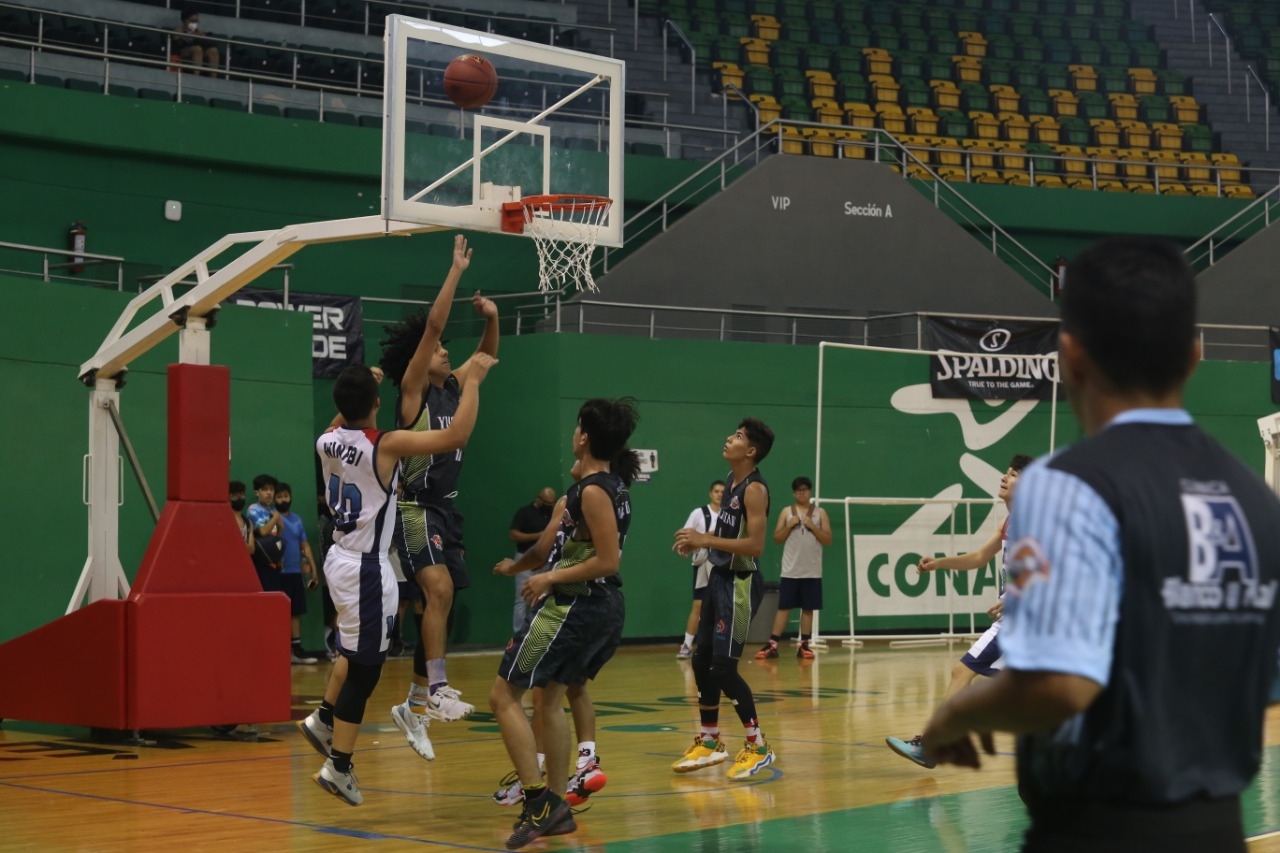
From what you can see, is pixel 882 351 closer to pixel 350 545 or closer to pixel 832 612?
pixel 832 612

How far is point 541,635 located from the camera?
7203mm

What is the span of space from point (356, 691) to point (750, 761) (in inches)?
110

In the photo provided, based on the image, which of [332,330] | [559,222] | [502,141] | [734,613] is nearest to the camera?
[734,613]

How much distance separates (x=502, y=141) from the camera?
34.3ft

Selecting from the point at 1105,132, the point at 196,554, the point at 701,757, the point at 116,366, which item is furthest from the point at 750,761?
the point at 1105,132

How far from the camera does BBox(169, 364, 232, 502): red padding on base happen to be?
34.8 ft

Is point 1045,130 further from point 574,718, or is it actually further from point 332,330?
point 574,718

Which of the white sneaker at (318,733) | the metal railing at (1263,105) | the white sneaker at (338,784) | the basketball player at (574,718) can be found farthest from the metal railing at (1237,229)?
the white sneaker at (338,784)

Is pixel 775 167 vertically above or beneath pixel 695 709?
above

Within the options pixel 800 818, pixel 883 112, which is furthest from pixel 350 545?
pixel 883 112

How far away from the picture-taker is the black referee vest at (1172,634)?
243 cm

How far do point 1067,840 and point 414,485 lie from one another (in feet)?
23.8

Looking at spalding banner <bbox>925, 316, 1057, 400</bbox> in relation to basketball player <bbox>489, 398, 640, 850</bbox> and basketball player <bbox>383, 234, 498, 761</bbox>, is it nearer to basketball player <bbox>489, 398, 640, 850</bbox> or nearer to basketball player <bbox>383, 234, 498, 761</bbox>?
basketball player <bbox>383, 234, 498, 761</bbox>

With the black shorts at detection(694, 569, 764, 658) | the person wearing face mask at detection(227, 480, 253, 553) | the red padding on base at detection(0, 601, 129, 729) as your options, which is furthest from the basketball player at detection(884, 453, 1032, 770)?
the person wearing face mask at detection(227, 480, 253, 553)
